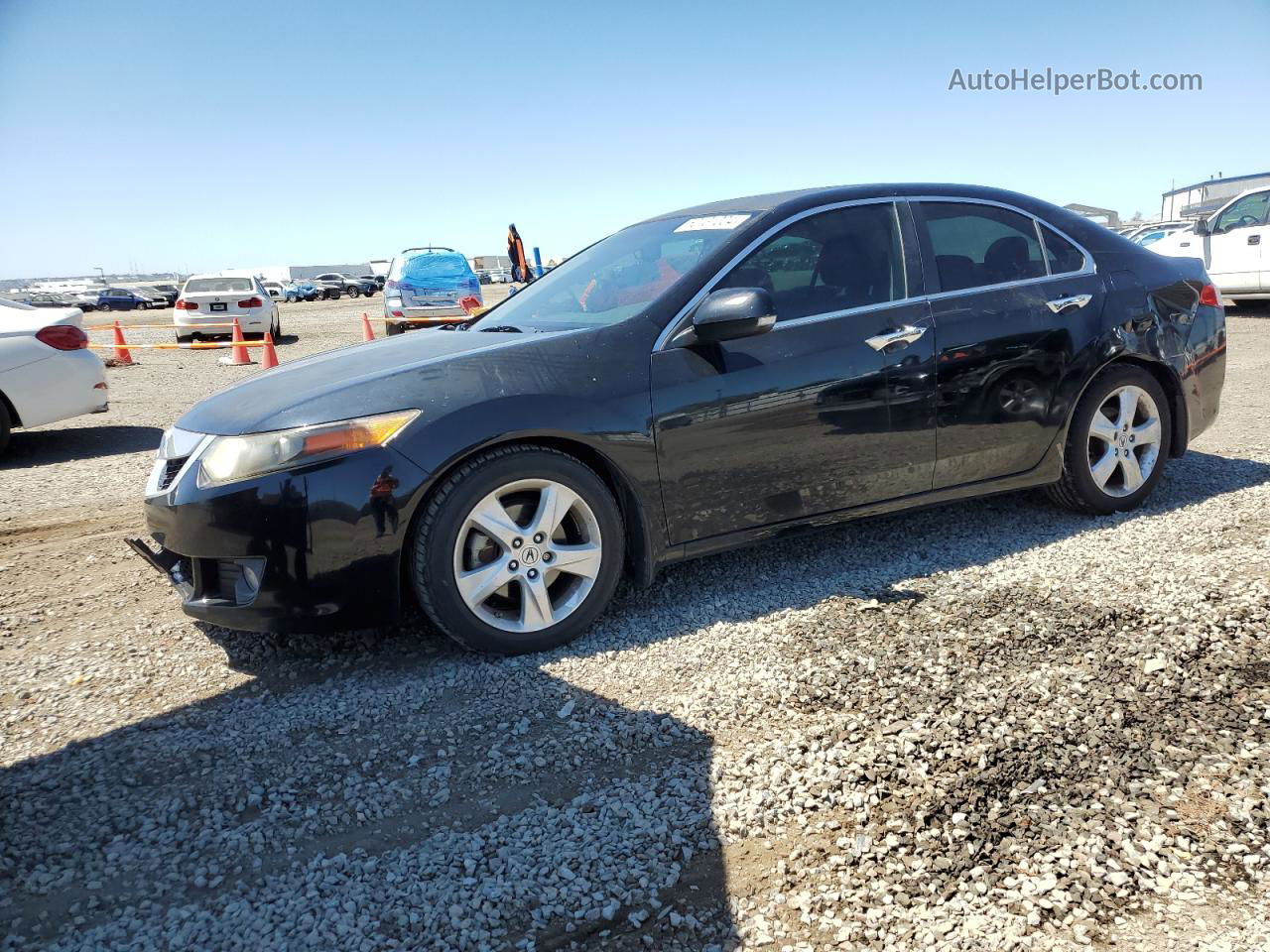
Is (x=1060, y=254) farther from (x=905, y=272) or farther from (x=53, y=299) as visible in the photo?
(x=53, y=299)

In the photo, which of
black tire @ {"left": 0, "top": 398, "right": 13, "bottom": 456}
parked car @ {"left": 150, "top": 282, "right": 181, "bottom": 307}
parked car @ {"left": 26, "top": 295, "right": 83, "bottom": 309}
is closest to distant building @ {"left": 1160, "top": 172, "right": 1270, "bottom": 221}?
black tire @ {"left": 0, "top": 398, "right": 13, "bottom": 456}

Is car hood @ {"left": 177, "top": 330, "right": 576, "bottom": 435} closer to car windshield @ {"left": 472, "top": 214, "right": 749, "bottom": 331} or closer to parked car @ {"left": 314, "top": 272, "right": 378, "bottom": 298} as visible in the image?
car windshield @ {"left": 472, "top": 214, "right": 749, "bottom": 331}

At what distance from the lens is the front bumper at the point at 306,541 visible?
3.07m

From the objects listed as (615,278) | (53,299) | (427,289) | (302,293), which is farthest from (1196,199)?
(53,299)

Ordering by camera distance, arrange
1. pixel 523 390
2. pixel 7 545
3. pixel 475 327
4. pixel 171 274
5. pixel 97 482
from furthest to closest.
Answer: pixel 171 274
pixel 97 482
pixel 7 545
pixel 475 327
pixel 523 390

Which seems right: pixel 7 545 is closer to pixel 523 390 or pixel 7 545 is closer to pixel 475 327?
pixel 475 327

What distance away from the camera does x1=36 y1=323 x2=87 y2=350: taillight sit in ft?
23.7

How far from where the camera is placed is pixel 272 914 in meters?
2.06

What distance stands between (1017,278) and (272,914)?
3912 mm

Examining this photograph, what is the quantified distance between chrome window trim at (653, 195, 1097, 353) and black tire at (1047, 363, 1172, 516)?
54 cm

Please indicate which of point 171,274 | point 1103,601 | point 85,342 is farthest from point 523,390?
point 171,274

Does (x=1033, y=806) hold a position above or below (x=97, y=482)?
below

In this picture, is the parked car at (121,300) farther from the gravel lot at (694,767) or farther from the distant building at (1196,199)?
the gravel lot at (694,767)

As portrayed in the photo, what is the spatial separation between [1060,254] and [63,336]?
7031 millimetres
